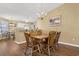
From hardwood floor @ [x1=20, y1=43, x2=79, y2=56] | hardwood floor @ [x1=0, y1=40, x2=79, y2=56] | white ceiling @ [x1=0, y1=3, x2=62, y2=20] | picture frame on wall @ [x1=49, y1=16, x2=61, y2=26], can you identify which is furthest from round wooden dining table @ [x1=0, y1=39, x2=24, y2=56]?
picture frame on wall @ [x1=49, y1=16, x2=61, y2=26]

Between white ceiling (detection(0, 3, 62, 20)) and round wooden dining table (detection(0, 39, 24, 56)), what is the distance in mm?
512

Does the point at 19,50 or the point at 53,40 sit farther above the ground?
the point at 53,40

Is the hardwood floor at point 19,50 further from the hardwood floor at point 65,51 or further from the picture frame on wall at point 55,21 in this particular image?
the picture frame on wall at point 55,21

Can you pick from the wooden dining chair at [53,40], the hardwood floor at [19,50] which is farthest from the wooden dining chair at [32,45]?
the wooden dining chair at [53,40]

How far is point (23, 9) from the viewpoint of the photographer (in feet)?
7.78

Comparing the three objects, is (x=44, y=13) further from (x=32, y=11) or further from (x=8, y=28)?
(x=8, y=28)

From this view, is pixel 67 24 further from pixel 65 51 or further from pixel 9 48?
pixel 9 48

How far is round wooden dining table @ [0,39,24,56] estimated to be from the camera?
238 centimetres

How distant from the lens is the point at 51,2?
7.99 feet

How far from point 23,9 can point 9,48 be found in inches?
32.6

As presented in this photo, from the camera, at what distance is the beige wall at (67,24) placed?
237 centimetres

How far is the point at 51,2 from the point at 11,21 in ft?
2.93

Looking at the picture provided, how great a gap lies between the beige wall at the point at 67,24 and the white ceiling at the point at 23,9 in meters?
0.16

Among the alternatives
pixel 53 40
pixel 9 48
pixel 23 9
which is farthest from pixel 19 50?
pixel 23 9
